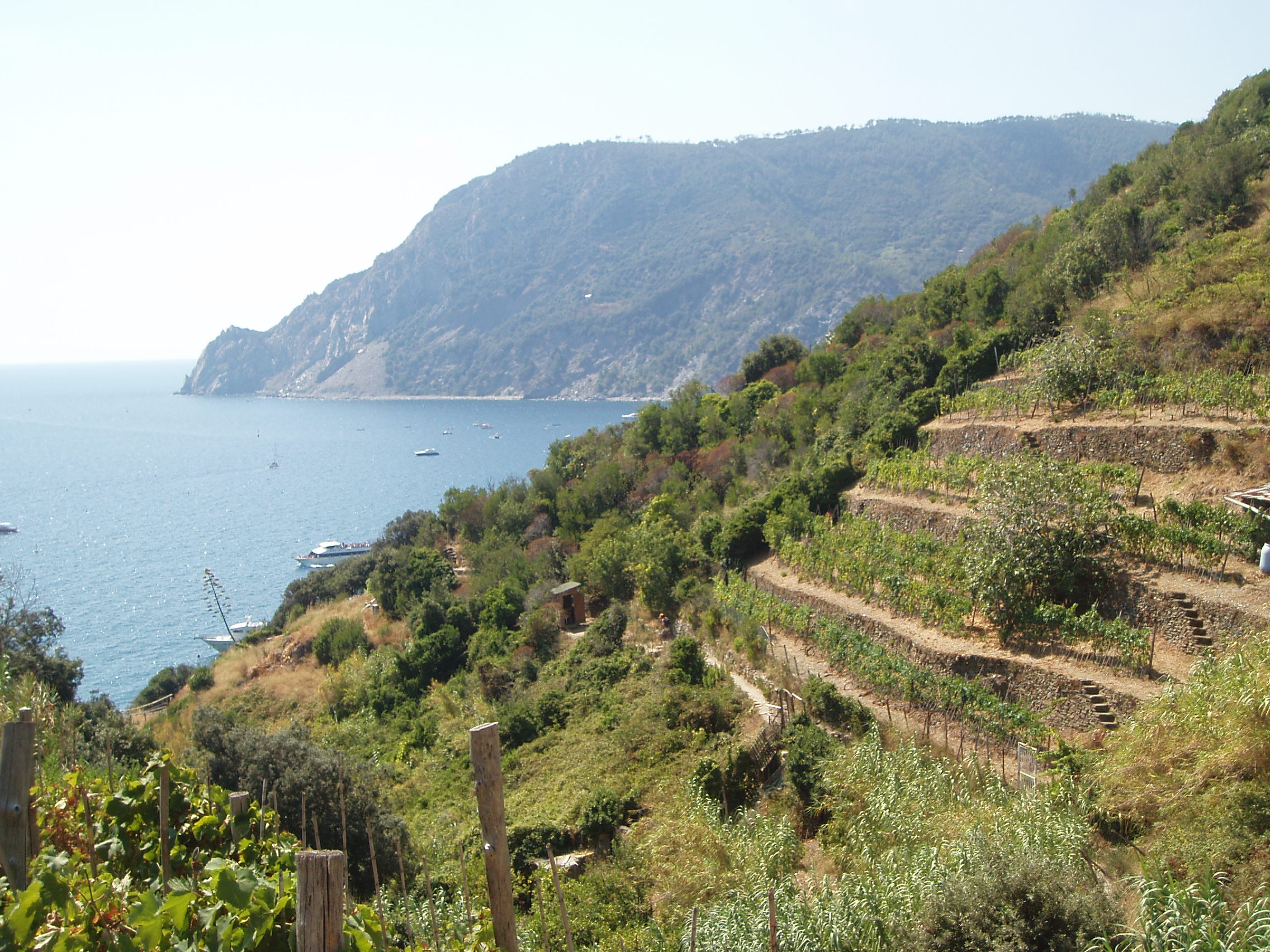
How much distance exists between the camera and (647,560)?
24.8 meters

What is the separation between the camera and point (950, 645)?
1492 cm

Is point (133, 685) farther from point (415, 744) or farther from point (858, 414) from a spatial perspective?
point (858, 414)

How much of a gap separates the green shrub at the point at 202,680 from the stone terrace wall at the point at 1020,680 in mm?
A: 28069

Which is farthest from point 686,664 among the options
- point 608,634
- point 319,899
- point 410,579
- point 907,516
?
point 410,579

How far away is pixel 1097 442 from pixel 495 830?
18.0m

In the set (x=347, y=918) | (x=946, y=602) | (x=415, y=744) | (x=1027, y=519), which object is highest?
(x=347, y=918)

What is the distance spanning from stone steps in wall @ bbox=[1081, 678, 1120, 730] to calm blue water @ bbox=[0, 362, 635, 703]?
41.0 metres

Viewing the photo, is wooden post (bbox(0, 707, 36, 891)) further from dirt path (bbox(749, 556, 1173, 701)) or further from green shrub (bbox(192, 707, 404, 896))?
dirt path (bbox(749, 556, 1173, 701))

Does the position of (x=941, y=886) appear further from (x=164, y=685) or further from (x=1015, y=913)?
(x=164, y=685)

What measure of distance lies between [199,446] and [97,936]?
13845 cm

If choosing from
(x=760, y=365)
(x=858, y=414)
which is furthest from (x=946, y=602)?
(x=760, y=365)

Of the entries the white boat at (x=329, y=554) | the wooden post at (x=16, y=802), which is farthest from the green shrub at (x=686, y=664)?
the white boat at (x=329, y=554)

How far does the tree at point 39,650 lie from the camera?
2456cm

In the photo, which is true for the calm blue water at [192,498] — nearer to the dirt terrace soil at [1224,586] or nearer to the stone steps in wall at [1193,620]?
the dirt terrace soil at [1224,586]
